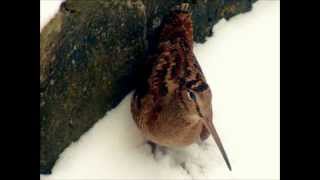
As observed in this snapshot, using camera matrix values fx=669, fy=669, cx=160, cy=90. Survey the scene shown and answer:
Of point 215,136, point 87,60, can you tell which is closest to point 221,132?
point 215,136

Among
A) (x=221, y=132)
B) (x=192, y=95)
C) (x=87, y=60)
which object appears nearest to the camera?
(x=192, y=95)

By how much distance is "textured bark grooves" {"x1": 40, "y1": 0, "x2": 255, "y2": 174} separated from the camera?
9.04ft

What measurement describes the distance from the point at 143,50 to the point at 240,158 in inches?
27.8

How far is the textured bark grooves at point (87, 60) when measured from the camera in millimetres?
2756

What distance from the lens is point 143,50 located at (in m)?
3.29

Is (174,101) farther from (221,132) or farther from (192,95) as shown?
(221,132)

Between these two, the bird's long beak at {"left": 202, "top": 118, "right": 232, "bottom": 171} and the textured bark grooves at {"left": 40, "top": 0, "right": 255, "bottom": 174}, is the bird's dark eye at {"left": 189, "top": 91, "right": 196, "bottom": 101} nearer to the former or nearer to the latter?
the bird's long beak at {"left": 202, "top": 118, "right": 232, "bottom": 171}

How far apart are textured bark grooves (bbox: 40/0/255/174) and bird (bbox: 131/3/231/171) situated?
0.47 feet

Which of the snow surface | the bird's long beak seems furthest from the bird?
the snow surface

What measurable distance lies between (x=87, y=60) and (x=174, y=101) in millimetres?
431

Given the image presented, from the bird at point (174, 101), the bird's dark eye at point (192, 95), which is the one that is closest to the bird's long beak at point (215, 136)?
the bird at point (174, 101)

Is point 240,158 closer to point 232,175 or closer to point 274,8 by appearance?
point 232,175

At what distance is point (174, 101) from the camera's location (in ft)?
9.44

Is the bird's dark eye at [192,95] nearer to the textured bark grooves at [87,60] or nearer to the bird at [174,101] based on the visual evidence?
the bird at [174,101]
